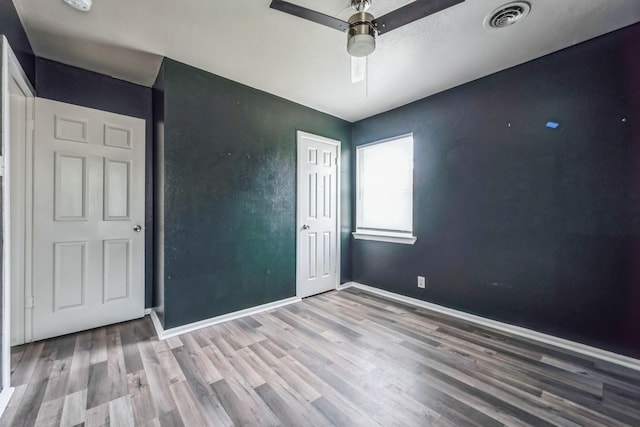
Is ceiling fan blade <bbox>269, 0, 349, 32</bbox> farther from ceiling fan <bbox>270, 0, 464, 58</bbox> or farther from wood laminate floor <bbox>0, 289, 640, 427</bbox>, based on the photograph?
wood laminate floor <bbox>0, 289, 640, 427</bbox>

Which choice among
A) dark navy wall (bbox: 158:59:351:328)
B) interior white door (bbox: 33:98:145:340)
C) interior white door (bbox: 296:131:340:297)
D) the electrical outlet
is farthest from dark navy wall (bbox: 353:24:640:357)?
interior white door (bbox: 33:98:145:340)

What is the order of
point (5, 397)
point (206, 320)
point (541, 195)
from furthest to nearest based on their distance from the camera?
point (206, 320) < point (541, 195) < point (5, 397)

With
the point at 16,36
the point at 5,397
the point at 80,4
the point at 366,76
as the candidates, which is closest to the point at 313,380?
the point at 5,397

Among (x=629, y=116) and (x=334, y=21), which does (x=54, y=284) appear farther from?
(x=629, y=116)

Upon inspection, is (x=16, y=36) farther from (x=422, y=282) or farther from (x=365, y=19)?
(x=422, y=282)

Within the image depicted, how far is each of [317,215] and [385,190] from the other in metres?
0.97

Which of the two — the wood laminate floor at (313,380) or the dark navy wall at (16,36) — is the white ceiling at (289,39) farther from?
the wood laminate floor at (313,380)

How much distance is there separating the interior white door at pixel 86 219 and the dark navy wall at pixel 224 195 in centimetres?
62

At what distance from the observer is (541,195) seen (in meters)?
2.28

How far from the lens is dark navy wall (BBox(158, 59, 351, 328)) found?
237 cm

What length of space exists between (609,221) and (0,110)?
406 centimetres

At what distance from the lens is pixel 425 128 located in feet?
9.98

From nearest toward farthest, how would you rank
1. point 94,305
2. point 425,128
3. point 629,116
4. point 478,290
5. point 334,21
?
point 334,21
point 629,116
point 94,305
point 478,290
point 425,128

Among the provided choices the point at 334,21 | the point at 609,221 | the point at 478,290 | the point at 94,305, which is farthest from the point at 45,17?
the point at 609,221
